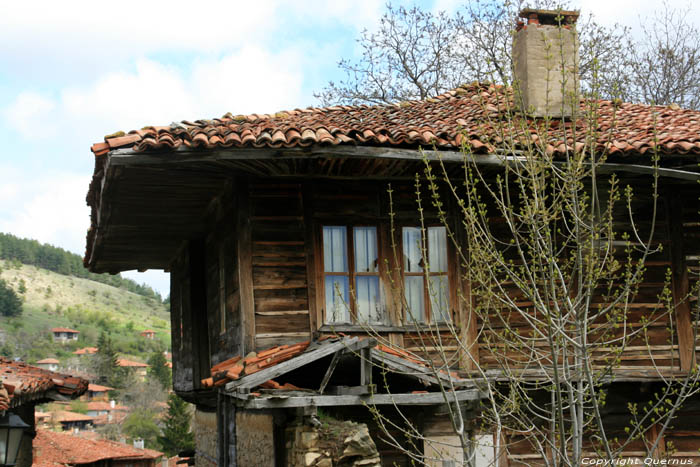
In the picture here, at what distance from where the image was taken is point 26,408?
1224 cm

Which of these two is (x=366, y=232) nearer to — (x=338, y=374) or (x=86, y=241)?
(x=338, y=374)

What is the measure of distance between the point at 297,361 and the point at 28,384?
13.8ft

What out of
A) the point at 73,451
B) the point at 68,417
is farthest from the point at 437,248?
the point at 68,417

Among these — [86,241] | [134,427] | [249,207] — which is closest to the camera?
[249,207]

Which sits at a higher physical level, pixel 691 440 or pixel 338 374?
pixel 338 374

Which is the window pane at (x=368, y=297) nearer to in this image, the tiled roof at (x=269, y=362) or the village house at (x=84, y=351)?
the tiled roof at (x=269, y=362)

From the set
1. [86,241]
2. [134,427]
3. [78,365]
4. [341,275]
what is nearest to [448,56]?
[86,241]

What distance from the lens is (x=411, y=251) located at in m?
9.55

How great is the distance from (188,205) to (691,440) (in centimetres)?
692

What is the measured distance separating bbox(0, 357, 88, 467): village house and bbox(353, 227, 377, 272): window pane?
3969 millimetres

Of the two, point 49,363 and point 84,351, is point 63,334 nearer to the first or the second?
point 84,351

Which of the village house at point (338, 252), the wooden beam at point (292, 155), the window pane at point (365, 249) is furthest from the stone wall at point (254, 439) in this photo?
the wooden beam at point (292, 155)

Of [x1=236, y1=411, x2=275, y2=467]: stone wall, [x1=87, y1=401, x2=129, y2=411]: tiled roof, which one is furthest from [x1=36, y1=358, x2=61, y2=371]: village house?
[x1=236, y1=411, x2=275, y2=467]: stone wall

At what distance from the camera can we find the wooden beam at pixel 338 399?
7375 mm
